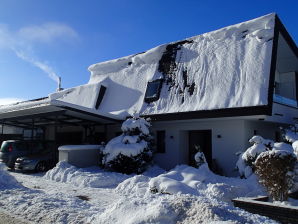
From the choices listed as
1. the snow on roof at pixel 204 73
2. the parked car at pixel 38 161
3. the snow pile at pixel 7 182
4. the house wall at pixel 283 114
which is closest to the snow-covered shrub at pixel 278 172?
the snow on roof at pixel 204 73

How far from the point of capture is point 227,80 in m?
13.5

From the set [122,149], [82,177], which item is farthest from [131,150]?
[82,177]

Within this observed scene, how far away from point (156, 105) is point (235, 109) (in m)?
4.74

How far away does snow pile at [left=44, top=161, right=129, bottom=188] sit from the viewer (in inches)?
449

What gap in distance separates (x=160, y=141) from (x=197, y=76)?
414 centimetres

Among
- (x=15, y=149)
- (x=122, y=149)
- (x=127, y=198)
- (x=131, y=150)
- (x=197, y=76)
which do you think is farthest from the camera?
(x=15, y=149)

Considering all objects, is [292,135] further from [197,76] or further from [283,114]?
[197,76]

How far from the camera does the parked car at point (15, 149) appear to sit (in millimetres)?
15711

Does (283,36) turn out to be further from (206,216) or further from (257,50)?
(206,216)

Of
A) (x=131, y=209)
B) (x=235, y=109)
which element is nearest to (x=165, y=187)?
(x=131, y=209)

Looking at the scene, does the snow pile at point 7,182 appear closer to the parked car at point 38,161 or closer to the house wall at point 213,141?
the parked car at point 38,161

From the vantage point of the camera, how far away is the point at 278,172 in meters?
6.81

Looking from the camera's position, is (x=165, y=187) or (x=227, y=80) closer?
(x=165, y=187)

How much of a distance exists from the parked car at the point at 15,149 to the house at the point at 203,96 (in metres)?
1.48
